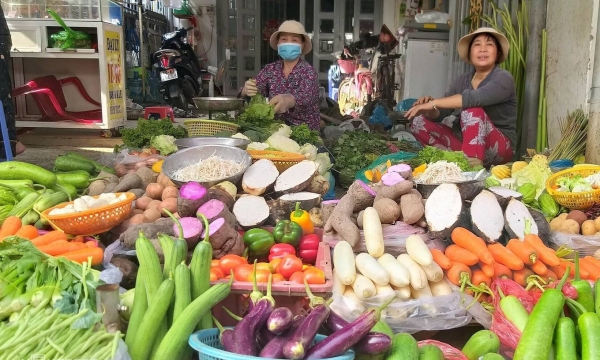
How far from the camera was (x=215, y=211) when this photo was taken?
2980 millimetres

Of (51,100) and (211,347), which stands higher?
(51,100)

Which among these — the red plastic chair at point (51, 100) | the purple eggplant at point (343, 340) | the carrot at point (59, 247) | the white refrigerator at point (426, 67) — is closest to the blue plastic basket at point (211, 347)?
the purple eggplant at point (343, 340)

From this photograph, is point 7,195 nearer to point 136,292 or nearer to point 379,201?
point 136,292

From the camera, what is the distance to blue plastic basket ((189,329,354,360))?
5.52 ft

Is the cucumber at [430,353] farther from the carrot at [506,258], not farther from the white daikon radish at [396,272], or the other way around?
the carrot at [506,258]

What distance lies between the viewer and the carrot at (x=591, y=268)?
2.73 metres

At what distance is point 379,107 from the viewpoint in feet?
26.9

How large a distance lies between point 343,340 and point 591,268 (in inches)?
66.9

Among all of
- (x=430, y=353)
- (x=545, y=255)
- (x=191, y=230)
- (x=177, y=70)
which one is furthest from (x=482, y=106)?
(x=177, y=70)

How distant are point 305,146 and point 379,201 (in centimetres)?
189

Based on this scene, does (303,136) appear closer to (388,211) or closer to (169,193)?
(169,193)

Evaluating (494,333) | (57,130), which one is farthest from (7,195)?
→ (57,130)

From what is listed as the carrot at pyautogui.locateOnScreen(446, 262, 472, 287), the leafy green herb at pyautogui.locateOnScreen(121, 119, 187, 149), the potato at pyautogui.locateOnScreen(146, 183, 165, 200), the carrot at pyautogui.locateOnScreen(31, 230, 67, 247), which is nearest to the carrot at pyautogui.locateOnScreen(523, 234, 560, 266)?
the carrot at pyautogui.locateOnScreen(446, 262, 472, 287)

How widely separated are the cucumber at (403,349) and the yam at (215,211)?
1304 millimetres
